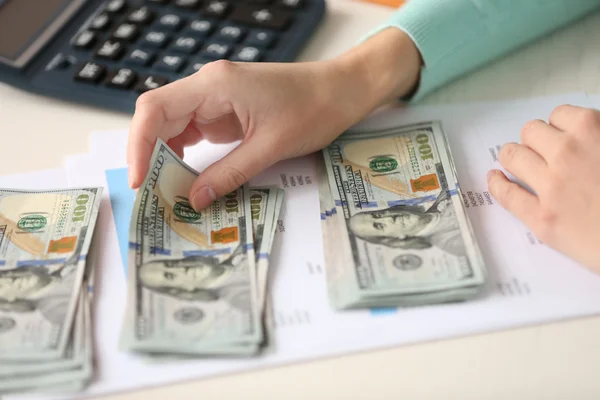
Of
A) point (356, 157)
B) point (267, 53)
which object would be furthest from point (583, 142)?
point (267, 53)

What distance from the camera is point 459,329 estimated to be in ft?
1.51

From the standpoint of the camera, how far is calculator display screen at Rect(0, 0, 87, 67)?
27.1 inches

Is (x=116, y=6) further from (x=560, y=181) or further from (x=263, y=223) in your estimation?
(x=560, y=181)

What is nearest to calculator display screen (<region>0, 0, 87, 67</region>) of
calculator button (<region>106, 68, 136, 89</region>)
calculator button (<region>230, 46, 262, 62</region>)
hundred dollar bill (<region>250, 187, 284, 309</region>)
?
calculator button (<region>106, 68, 136, 89</region>)

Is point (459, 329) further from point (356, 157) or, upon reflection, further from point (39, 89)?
point (39, 89)

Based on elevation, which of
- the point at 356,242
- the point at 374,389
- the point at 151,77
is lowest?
the point at 374,389

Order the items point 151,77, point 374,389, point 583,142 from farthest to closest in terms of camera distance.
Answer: point 151,77 < point 583,142 < point 374,389

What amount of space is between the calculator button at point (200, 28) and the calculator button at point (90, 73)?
0.10 metres

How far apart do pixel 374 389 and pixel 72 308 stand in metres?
0.23

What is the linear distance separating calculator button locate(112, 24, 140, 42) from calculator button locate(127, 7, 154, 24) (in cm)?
1

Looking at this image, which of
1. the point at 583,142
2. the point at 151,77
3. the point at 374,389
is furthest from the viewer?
the point at 151,77

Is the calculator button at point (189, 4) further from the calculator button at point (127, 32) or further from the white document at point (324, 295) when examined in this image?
the white document at point (324, 295)

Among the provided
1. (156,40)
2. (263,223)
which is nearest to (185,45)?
(156,40)

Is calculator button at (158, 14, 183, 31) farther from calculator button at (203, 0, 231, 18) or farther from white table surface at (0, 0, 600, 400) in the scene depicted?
white table surface at (0, 0, 600, 400)
